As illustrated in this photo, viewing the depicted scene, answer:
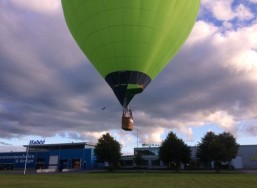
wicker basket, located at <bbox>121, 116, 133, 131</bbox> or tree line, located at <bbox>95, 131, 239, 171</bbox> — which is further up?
tree line, located at <bbox>95, 131, 239, 171</bbox>

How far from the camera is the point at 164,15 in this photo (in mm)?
17969

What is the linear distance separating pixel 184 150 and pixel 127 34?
175ft

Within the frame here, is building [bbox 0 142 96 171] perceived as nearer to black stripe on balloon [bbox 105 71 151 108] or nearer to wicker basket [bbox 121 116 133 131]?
black stripe on balloon [bbox 105 71 151 108]

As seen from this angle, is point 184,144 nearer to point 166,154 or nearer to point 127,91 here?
point 166,154

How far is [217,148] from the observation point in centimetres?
6294

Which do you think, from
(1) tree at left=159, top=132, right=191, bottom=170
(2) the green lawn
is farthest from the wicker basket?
(1) tree at left=159, top=132, right=191, bottom=170

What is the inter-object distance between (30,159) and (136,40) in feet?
322

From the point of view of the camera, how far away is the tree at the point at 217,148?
→ 2478 inches

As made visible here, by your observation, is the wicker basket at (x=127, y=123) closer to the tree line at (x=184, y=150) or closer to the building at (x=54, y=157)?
the tree line at (x=184, y=150)

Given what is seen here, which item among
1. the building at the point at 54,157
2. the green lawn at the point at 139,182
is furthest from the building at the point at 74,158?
the green lawn at the point at 139,182

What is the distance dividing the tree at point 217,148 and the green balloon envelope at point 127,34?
152ft

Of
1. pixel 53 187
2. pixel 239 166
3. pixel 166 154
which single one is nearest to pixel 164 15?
pixel 53 187

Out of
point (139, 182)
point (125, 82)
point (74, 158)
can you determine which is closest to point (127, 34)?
point (125, 82)

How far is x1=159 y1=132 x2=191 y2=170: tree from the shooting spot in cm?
6656
